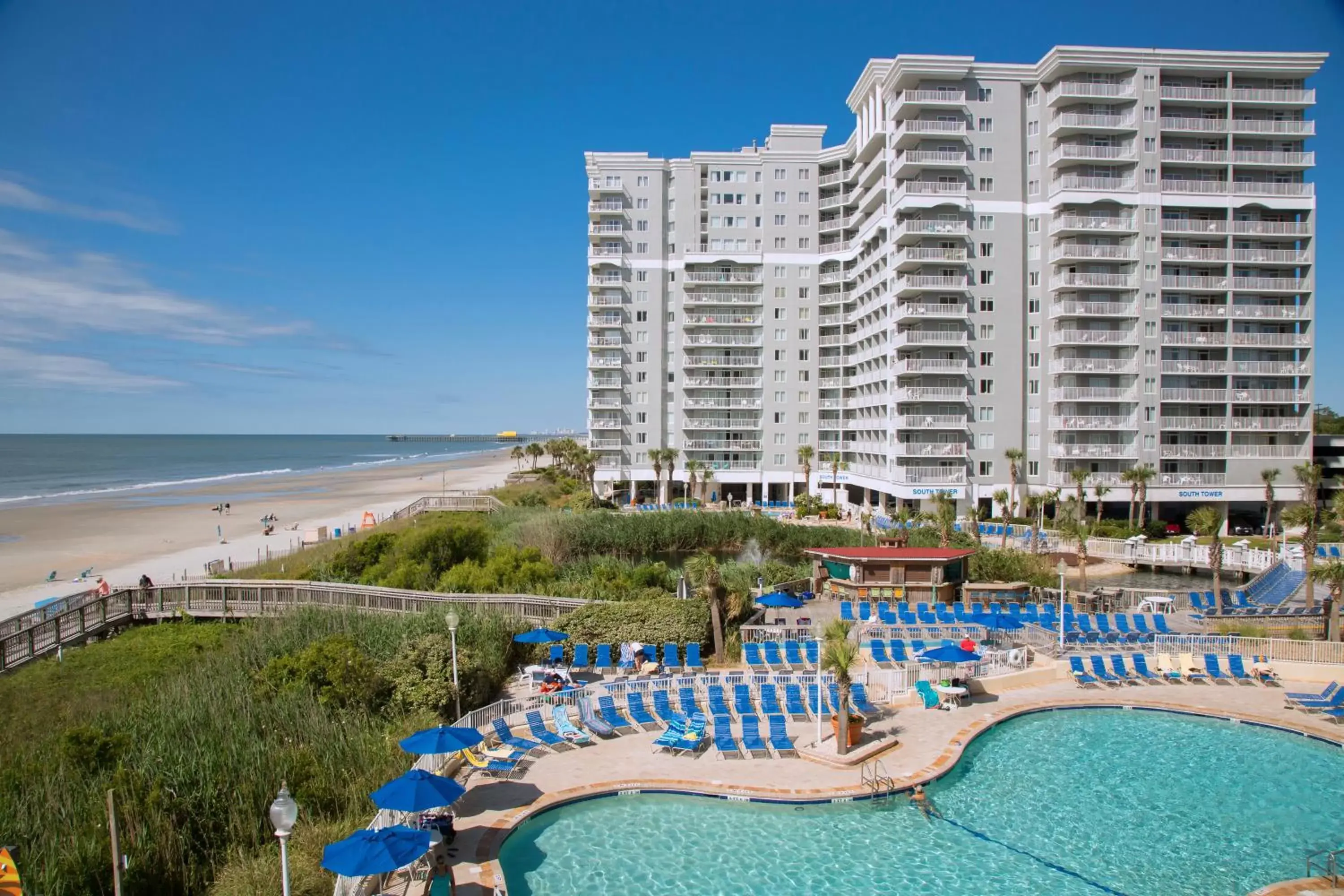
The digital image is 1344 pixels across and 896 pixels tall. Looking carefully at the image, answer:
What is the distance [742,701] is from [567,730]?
13.3ft

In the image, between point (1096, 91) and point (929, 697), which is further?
point (1096, 91)

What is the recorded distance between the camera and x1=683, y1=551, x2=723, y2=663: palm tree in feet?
73.3

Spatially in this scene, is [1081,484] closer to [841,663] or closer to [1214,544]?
[1214,544]

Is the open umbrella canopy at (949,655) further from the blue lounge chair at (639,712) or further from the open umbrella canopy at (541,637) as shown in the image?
the open umbrella canopy at (541,637)

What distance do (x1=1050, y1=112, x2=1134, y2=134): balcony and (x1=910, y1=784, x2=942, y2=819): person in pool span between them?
2073 inches

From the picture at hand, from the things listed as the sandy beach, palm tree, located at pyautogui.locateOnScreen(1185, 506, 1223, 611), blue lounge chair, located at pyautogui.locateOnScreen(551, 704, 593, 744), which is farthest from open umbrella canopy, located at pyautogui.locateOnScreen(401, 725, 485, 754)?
palm tree, located at pyautogui.locateOnScreen(1185, 506, 1223, 611)

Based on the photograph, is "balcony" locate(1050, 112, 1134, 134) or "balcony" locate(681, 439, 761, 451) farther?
"balcony" locate(681, 439, 761, 451)

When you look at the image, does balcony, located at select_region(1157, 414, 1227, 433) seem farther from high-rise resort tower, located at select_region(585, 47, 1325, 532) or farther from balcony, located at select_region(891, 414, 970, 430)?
balcony, located at select_region(891, 414, 970, 430)

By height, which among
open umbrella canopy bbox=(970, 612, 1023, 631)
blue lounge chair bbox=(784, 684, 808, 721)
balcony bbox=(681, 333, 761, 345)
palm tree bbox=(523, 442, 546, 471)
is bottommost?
blue lounge chair bbox=(784, 684, 808, 721)

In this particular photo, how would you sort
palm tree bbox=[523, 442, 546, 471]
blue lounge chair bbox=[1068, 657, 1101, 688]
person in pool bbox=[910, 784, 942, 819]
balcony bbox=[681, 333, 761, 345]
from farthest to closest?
1. palm tree bbox=[523, 442, 546, 471]
2. balcony bbox=[681, 333, 761, 345]
3. blue lounge chair bbox=[1068, 657, 1101, 688]
4. person in pool bbox=[910, 784, 942, 819]

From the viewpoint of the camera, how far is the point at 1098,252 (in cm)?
5291

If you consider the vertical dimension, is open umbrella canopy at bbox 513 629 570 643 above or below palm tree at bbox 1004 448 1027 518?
below

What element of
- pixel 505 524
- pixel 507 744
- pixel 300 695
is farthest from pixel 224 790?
pixel 505 524

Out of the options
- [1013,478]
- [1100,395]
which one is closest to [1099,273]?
[1100,395]
